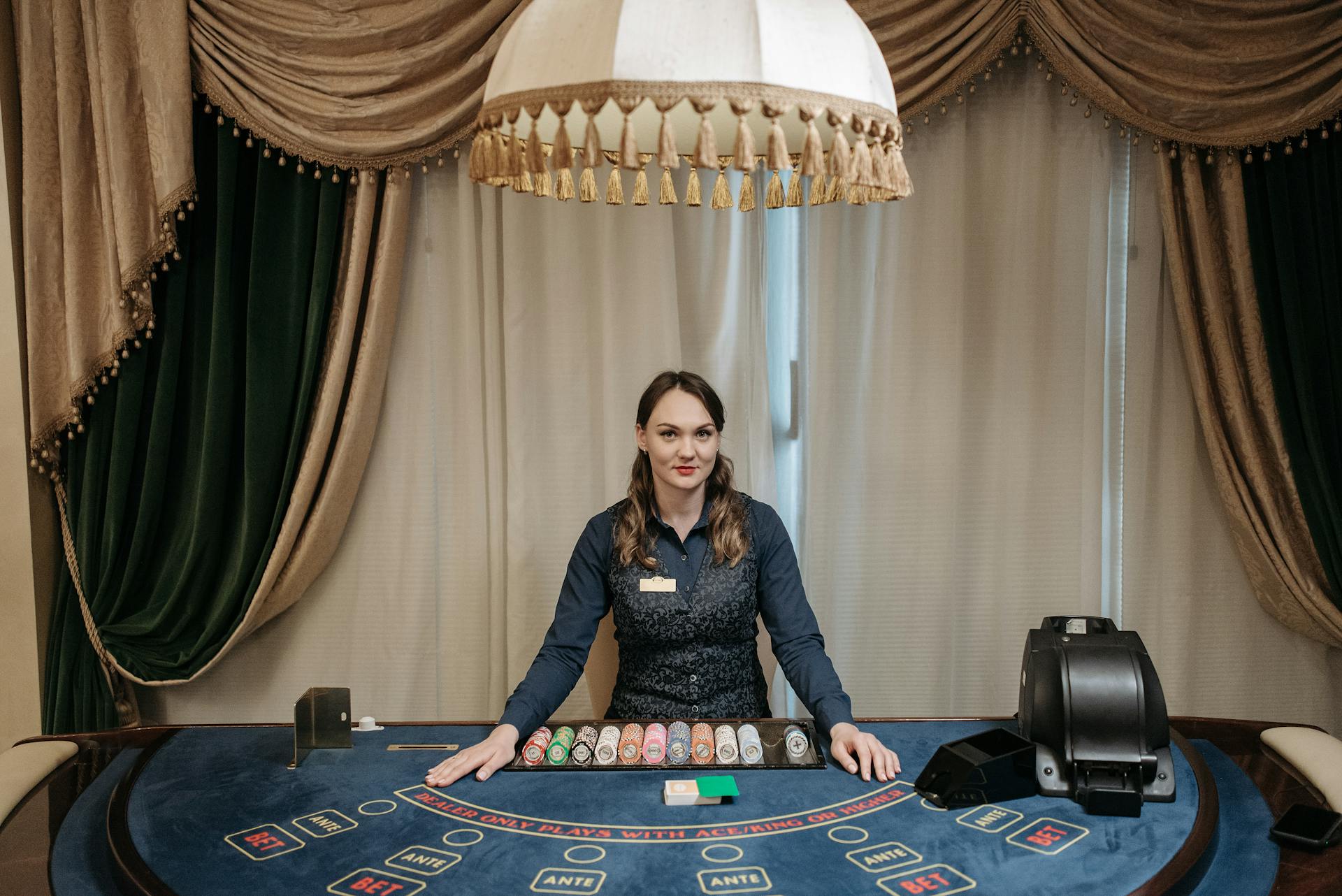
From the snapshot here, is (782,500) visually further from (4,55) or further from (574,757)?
(4,55)

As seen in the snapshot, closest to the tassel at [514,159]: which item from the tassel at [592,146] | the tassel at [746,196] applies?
the tassel at [592,146]

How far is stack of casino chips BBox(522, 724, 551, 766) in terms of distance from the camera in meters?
1.82

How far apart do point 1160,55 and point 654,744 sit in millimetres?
2088

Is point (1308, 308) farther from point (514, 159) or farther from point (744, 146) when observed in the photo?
point (514, 159)

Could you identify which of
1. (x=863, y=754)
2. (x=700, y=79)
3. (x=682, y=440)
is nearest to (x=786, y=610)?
(x=682, y=440)

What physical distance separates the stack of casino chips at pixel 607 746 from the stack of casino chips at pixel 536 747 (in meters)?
0.09

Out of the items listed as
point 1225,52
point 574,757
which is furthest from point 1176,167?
point 574,757

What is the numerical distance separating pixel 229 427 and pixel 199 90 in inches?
35.6

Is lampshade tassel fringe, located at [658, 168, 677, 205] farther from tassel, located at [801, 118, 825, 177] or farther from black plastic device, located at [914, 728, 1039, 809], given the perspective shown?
black plastic device, located at [914, 728, 1039, 809]

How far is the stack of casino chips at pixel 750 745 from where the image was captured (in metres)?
1.79

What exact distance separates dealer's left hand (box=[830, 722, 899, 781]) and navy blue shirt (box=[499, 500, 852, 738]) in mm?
284

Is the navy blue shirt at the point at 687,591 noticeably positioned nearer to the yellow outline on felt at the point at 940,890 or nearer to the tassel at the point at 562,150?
the yellow outline on felt at the point at 940,890

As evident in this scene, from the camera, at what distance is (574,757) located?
182 centimetres

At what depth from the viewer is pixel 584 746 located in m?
1.86
